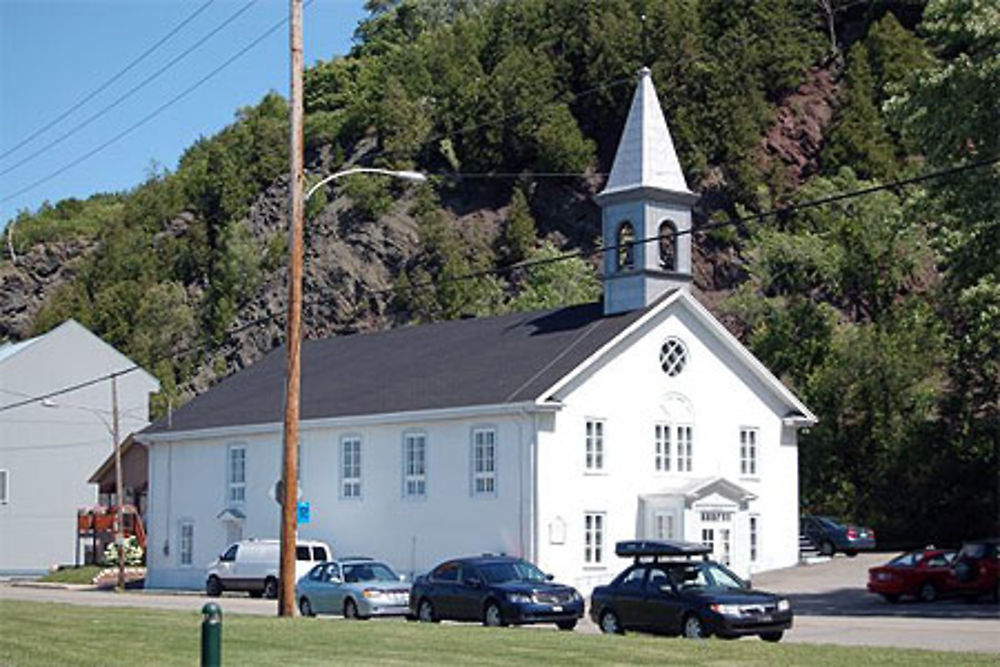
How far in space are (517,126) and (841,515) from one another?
186ft

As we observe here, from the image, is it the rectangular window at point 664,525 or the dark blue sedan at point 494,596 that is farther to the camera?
the rectangular window at point 664,525

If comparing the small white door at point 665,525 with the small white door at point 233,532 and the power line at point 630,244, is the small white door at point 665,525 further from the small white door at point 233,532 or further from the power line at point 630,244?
the small white door at point 233,532

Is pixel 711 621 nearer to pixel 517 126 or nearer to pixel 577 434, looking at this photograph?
pixel 577 434

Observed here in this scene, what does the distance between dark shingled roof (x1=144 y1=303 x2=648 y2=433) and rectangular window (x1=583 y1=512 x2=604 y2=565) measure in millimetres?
4068

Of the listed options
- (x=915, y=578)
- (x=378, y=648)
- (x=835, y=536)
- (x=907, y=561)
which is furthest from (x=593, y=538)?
(x=378, y=648)

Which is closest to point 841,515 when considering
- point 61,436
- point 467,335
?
point 467,335

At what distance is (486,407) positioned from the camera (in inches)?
1746

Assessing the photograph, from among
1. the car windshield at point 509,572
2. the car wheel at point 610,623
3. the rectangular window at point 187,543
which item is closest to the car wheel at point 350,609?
the car windshield at point 509,572

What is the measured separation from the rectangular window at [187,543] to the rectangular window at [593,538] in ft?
57.1

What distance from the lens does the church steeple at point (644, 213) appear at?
47656 millimetres

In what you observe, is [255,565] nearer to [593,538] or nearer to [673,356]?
[593,538]

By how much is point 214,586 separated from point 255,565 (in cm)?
233

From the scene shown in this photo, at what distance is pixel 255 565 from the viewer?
46.5 m

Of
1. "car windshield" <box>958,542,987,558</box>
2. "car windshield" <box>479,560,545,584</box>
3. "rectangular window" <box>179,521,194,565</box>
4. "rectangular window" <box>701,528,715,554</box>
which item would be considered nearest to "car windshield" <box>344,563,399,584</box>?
"car windshield" <box>479,560,545,584</box>
